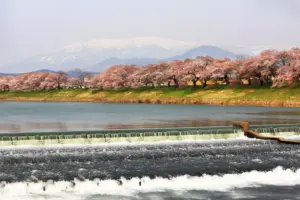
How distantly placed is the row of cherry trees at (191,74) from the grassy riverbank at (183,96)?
9.25 ft

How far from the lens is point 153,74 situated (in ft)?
323

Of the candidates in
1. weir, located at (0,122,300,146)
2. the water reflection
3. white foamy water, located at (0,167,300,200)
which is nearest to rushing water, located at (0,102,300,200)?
white foamy water, located at (0,167,300,200)

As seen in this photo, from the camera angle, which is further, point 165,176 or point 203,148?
point 203,148

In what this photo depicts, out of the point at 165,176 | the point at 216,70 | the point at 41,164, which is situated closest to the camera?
the point at 165,176

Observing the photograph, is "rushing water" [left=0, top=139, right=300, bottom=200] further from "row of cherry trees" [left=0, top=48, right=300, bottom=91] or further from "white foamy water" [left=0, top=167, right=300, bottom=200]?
"row of cherry trees" [left=0, top=48, right=300, bottom=91]

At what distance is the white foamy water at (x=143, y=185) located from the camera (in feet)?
53.2

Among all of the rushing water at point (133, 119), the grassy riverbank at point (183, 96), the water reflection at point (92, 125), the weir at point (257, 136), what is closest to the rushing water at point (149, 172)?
the weir at point (257, 136)

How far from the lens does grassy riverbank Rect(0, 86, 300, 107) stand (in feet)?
225

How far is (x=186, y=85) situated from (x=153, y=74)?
30.4ft

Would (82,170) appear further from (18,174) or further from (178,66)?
(178,66)

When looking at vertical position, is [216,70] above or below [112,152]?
above

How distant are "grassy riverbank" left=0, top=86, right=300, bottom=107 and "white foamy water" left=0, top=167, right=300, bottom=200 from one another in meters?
47.0

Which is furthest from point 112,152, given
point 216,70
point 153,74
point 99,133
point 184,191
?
point 153,74

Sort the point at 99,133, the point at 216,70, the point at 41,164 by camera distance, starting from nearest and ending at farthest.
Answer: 1. the point at 41,164
2. the point at 99,133
3. the point at 216,70
